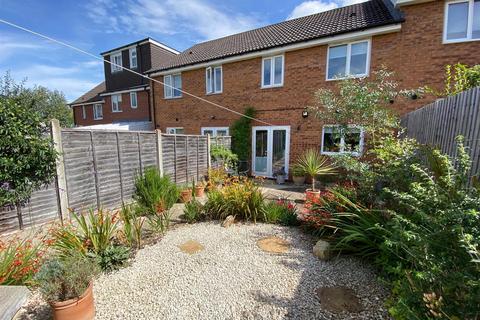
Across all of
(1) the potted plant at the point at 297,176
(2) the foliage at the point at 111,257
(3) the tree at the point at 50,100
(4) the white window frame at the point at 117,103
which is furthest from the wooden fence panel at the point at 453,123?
(4) the white window frame at the point at 117,103

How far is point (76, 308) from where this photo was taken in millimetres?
2262

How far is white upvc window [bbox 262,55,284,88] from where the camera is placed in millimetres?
9945

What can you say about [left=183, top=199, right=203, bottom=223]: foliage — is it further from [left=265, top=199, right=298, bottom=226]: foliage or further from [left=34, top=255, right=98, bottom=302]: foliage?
[left=34, top=255, right=98, bottom=302]: foliage

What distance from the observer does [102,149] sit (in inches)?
225

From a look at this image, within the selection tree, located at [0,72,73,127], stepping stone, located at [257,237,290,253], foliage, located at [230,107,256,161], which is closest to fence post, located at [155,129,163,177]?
foliage, located at [230,107,256,161]

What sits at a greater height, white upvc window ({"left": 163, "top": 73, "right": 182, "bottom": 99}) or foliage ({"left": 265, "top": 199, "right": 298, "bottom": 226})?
white upvc window ({"left": 163, "top": 73, "right": 182, "bottom": 99})

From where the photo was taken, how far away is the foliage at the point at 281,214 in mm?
4996

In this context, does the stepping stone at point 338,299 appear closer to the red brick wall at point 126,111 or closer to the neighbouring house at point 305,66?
the neighbouring house at point 305,66

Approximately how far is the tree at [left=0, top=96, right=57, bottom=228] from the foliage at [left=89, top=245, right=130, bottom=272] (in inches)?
98.7

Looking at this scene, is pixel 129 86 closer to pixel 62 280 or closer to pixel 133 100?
pixel 133 100

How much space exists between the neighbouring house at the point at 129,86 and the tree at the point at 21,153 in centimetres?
1042

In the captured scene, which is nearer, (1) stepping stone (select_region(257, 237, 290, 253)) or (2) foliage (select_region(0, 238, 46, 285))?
(2) foliage (select_region(0, 238, 46, 285))

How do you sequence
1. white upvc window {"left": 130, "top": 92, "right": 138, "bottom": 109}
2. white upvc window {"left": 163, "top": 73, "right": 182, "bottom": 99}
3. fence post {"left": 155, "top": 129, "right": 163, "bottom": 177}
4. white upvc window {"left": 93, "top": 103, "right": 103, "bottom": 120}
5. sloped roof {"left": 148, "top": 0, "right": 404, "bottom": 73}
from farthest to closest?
1. white upvc window {"left": 93, "top": 103, "right": 103, "bottom": 120}
2. white upvc window {"left": 130, "top": 92, "right": 138, "bottom": 109}
3. white upvc window {"left": 163, "top": 73, "right": 182, "bottom": 99}
4. sloped roof {"left": 148, "top": 0, "right": 404, "bottom": 73}
5. fence post {"left": 155, "top": 129, "right": 163, "bottom": 177}

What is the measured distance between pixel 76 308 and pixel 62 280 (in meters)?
0.32
